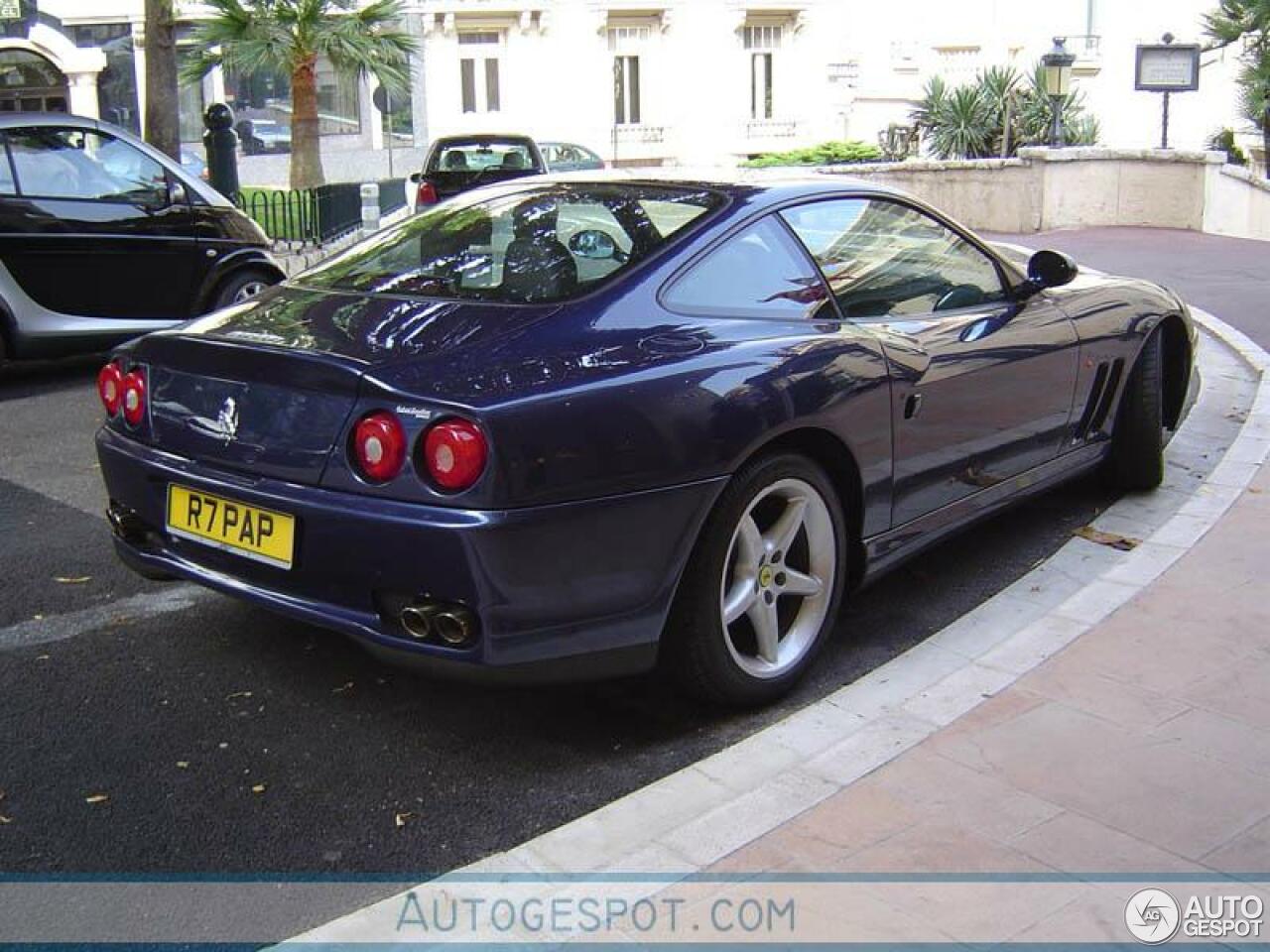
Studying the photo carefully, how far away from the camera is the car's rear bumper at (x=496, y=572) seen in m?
3.29

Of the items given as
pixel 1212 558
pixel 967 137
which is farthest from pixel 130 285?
pixel 967 137

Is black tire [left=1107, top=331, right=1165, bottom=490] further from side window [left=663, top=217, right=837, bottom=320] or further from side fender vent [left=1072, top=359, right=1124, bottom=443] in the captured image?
side window [left=663, top=217, right=837, bottom=320]

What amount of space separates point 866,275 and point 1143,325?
1.75 m

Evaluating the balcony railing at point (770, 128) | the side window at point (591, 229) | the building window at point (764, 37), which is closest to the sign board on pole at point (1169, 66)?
the side window at point (591, 229)

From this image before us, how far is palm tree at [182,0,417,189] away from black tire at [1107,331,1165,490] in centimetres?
1713

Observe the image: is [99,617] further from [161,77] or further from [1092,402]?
[161,77]

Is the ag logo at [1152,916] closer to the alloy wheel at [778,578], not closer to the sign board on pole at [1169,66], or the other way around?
the alloy wheel at [778,578]

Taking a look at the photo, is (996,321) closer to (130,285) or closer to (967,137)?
(130,285)

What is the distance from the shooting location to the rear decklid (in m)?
3.49

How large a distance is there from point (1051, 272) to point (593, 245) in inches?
76.4

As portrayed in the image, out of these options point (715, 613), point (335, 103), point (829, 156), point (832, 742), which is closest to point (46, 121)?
point (715, 613)

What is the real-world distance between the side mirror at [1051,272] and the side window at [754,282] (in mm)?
1284

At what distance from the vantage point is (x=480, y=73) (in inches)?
1457

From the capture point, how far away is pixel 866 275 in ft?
14.9
